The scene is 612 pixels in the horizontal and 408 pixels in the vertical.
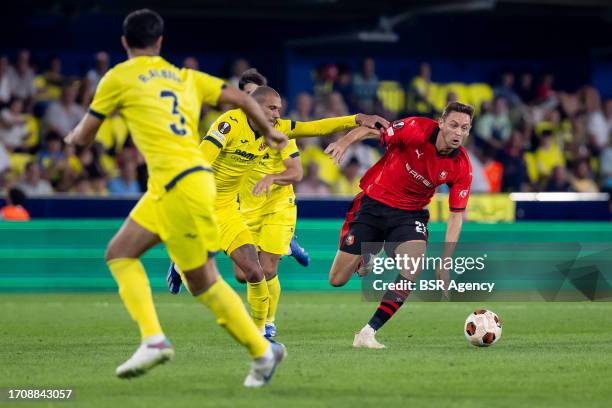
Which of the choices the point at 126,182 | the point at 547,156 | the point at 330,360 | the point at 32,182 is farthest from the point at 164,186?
the point at 547,156

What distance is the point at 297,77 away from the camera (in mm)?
23984

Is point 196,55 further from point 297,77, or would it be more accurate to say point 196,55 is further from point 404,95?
point 404,95

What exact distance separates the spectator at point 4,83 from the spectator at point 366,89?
241 inches

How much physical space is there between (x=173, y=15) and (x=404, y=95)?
16.4 feet

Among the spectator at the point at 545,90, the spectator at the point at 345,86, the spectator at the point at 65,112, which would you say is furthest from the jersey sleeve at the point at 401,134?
the spectator at the point at 545,90

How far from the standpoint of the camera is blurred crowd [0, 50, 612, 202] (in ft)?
62.0

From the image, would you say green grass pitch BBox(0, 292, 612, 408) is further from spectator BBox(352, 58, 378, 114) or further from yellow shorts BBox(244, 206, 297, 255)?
spectator BBox(352, 58, 378, 114)

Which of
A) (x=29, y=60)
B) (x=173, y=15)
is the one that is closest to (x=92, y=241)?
(x=29, y=60)

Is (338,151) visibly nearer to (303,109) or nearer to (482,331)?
(482,331)

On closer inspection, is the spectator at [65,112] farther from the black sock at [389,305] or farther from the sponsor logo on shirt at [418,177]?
the black sock at [389,305]

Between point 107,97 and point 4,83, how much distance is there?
12930 mm

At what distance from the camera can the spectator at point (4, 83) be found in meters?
19.7

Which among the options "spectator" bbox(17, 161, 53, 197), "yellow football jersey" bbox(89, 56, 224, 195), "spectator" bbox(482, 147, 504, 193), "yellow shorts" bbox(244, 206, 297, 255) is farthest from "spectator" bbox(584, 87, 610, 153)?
"yellow football jersey" bbox(89, 56, 224, 195)

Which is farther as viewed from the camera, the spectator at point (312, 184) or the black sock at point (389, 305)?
the spectator at point (312, 184)
